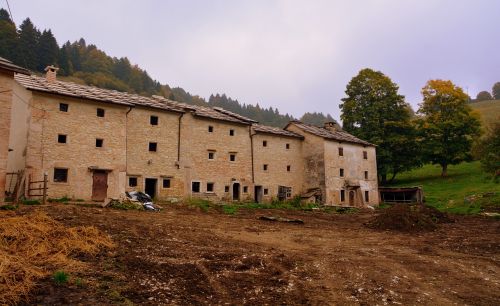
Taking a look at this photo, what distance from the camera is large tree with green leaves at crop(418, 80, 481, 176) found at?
4097 cm

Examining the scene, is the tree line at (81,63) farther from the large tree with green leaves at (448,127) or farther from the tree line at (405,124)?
the large tree with green leaves at (448,127)

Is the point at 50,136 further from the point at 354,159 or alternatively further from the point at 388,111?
the point at 388,111

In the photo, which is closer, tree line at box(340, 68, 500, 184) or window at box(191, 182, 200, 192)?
window at box(191, 182, 200, 192)

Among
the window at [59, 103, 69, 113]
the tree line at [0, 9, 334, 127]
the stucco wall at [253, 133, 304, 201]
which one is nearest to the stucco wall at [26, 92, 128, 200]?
the window at [59, 103, 69, 113]

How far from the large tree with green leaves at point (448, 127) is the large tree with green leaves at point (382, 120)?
1.78m

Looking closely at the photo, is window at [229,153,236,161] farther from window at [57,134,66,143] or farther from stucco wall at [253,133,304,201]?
window at [57,134,66,143]

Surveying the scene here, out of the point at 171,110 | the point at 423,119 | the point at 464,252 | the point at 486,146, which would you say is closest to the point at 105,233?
the point at 464,252

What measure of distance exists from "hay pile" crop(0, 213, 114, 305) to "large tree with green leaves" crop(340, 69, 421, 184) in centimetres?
3590

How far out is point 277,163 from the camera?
1367 inches

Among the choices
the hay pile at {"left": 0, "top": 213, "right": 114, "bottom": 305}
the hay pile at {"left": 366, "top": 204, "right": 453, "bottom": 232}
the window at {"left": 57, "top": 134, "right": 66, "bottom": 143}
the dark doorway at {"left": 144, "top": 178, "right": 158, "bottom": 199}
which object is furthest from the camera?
the dark doorway at {"left": 144, "top": 178, "right": 158, "bottom": 199}

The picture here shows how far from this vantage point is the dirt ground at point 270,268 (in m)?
7.28

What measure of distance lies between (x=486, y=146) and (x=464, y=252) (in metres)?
10.7

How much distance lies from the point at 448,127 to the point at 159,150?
32.0 m

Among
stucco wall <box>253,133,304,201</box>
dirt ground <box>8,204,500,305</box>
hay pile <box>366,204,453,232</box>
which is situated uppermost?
stucco wall <box>253,133,304,201</box>
